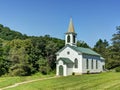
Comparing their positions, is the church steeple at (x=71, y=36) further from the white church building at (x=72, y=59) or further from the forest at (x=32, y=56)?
the forest at (x=32, y=56)

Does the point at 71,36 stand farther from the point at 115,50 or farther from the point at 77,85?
the point at 77,85

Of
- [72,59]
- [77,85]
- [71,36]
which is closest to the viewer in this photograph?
[77,85]

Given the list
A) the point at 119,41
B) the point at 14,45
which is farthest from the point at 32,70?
the point at 119,41

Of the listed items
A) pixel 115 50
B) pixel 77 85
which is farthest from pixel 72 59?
pixel 77 85

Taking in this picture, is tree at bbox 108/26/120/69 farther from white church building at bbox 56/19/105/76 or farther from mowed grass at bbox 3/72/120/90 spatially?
mowed grass at bbox 3/72/120/90

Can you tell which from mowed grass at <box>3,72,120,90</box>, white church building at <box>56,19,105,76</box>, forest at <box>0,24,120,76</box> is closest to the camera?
mowed grass at <box>3,72,120,90</box>

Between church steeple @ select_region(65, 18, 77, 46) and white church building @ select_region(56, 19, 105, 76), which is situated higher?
church steeple @ select_region(65, 18, 77, 46)

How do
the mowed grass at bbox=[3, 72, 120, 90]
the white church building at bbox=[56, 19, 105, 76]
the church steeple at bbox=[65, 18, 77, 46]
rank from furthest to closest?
the church steeple at bbox=[65, 18, 77, 46] < the white church building at bbox=[56, 19, 105, 76] < the mowed grass at bbox=[3, 72, 120, 90]

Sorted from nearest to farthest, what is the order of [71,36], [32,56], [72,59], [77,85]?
[77,85]
[72,59]
[71,36]
[32,56]

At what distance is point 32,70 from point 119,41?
21451 mm

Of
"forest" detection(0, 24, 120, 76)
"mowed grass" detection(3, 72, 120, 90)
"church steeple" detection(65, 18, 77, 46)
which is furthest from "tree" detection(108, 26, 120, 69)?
"mowed grass" detection(3, 72, 120, 90)

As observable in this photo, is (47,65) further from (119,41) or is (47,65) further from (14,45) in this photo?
(119,41)

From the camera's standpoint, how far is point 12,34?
123 metres

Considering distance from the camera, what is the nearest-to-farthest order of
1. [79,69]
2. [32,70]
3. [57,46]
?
[79,69]
[32,70]
[57,46]
